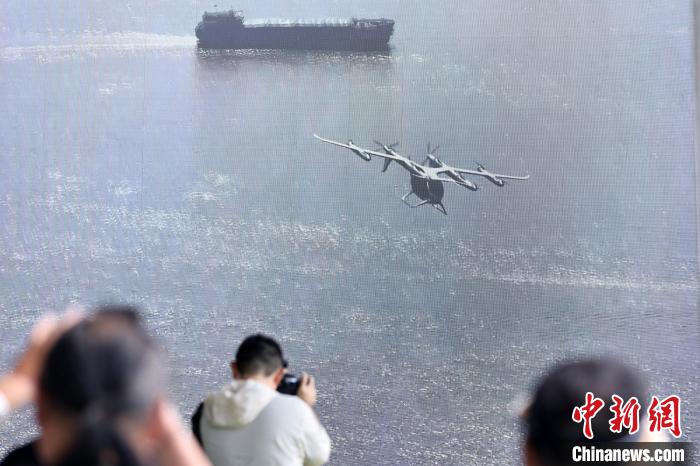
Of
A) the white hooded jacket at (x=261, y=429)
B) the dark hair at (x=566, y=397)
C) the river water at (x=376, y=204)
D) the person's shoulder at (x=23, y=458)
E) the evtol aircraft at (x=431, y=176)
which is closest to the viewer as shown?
the dark hair at (x=566, y=397)

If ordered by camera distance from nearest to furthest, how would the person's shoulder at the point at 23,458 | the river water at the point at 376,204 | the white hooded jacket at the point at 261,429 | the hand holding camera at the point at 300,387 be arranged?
the person's shoulder at the point at 23,458 → the white hooded jacket at the point at 261,429 → the hand holding camera at the point at 300,387 → the river water at the point at 376,204

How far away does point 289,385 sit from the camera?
1734 millimetres

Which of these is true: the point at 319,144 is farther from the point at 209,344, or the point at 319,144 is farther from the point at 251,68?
the point at 209,344

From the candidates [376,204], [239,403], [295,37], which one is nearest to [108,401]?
[239,403]

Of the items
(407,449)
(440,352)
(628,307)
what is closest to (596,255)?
(628,307)

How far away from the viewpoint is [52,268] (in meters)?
4.23

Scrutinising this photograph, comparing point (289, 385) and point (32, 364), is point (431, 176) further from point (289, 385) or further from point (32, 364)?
point (32, 364)

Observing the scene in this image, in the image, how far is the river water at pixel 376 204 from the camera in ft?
13.1

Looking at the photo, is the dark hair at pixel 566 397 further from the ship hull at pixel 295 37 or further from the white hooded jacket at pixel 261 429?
the ship hull at pixel 295 37

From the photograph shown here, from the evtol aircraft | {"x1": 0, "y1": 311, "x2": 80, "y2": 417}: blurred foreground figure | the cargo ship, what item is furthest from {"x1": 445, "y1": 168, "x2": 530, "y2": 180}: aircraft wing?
{"x1": 0, "y1": 311, "x2": 80, "y2": 417}: blurred foreground figure

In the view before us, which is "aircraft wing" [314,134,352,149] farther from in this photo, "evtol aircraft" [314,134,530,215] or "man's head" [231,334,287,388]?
"man's head" [231,334,287,388]

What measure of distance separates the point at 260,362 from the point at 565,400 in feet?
3.08

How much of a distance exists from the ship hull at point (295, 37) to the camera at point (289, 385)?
9.16 feet

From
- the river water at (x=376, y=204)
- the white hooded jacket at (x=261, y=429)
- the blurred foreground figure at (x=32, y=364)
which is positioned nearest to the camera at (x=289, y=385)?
the white hooded jacket at (x=261, y=429)
